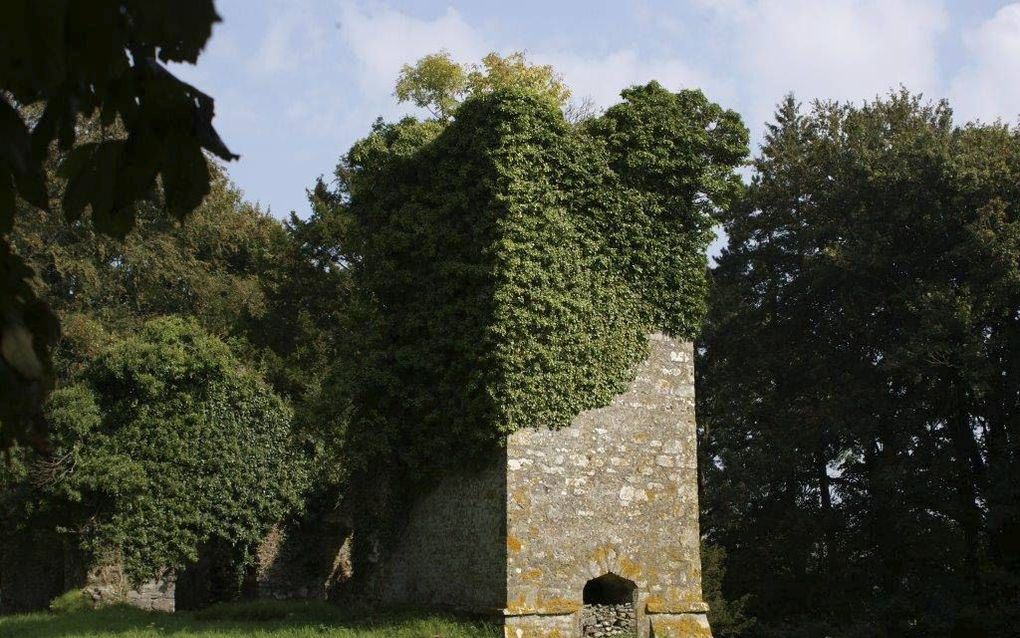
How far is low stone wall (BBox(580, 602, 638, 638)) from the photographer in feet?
42.8

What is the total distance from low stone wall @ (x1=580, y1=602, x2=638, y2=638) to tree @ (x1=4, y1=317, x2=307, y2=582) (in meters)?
8.20

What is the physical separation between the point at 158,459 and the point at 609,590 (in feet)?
28.5

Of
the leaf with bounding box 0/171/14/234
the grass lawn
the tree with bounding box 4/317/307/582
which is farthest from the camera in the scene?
the tree with bounding box 4/317/307/582

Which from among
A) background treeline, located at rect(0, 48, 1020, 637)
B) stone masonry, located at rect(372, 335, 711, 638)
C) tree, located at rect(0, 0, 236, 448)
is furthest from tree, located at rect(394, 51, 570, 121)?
tree, located at rect(0, 0, 236, 448)

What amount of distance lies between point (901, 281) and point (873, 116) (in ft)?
15.9

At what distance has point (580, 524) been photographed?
1313cm

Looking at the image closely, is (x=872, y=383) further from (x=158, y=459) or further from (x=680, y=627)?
(x=158, y=459)

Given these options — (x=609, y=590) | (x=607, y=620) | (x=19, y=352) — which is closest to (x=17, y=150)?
(x=19, y=352)

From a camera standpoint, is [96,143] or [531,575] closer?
[96,143]

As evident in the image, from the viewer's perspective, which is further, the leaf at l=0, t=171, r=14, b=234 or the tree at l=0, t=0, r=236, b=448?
the leaf at l=0, t=171, r=14, b=234

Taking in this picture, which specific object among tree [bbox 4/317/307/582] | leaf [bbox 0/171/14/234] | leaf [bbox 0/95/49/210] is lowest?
leaf [bbox 0/171/14/234]

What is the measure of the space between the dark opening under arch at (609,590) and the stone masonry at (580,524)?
0.04 m

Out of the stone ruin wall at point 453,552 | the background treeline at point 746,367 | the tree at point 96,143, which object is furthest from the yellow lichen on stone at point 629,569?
the tree at point 96,143

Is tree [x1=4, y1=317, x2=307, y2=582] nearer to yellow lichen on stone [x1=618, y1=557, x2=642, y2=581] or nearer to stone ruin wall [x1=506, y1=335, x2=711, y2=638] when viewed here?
stone ruin wall [x1=506, y1=335, x2=711, y2=638]
